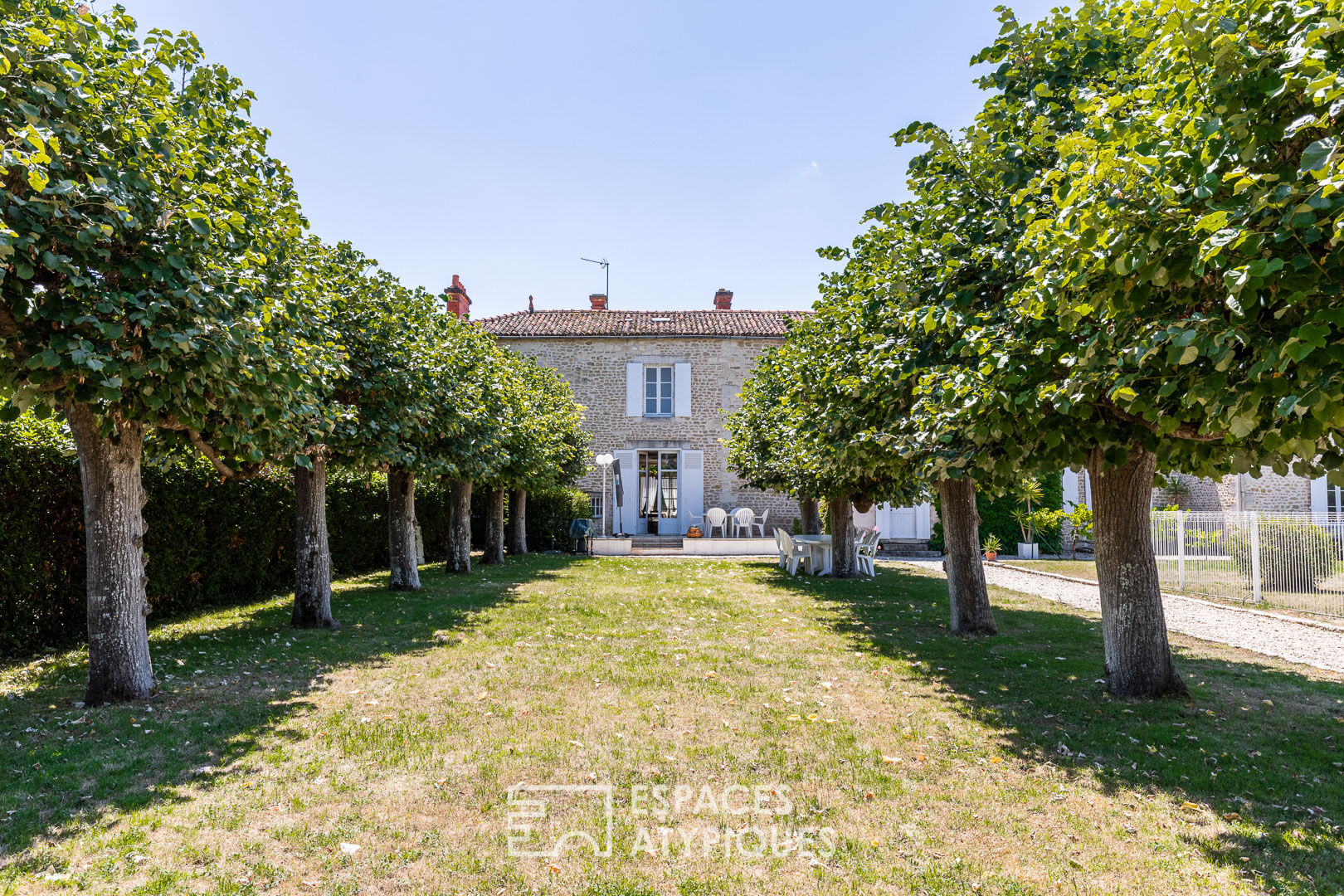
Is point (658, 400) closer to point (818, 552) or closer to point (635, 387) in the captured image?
point (635, 387)

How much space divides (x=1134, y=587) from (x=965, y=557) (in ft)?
8.60

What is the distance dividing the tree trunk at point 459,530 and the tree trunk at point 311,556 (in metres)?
5.36

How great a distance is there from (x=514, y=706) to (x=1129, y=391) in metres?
4.00

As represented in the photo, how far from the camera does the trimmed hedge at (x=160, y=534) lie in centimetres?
637

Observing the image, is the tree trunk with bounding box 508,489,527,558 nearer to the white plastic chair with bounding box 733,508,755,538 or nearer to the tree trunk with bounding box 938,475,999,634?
the white plastic chair with bounding box 733,508,755,538

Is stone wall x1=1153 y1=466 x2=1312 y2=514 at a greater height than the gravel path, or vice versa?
stone wall x1=1153 y1=466 x2=1312 y2=514

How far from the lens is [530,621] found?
27.5 feet

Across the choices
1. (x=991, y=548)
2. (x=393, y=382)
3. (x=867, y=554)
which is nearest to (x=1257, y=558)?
(x=867, y=554)

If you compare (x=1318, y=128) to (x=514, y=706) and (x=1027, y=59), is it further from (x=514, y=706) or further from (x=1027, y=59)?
(x=514, y=706)

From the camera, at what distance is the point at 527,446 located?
1355 cm

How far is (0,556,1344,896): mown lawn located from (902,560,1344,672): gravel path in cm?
82

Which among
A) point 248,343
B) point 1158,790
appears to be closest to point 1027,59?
point 1158,790

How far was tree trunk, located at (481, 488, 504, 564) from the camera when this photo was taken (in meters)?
16.0

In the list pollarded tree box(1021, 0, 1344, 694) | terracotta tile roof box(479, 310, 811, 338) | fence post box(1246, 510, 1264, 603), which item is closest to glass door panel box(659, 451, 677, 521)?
Result: terracotta tile roof box(479, 310, 811, 338)
